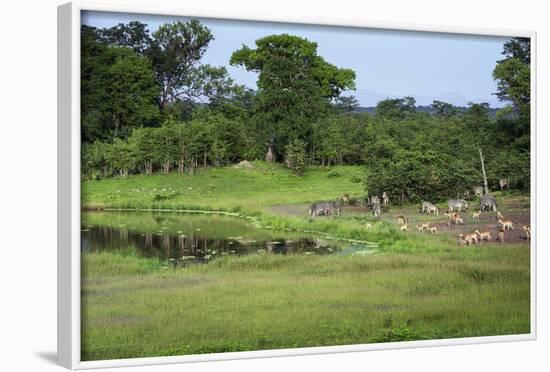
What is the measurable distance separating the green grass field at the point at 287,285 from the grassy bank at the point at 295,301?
11mm

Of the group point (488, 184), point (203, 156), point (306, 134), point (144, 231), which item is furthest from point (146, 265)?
point (488, 184)

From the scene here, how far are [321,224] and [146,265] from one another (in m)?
1.99

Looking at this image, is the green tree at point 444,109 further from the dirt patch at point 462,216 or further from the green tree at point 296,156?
the green tree at point 296,156

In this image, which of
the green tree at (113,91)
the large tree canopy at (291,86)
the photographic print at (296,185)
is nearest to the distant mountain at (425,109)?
the photographic print at (296,185)

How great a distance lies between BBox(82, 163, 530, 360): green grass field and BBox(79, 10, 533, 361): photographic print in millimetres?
16

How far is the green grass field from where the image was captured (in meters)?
10.3

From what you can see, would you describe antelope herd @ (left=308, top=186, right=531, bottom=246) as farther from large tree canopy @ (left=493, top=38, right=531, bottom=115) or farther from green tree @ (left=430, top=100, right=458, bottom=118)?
large tree canopy @ (left=493, top=38, right=531, bottom=115)

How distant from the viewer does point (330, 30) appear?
11.4 metres

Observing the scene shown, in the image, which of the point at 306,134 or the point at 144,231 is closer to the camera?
the point at 144,231

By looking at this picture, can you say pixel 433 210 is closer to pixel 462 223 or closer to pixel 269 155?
pixel 462 223

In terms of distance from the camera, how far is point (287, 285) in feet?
36.2

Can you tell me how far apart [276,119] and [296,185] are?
2.42ft

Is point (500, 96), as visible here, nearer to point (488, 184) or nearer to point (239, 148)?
point (488, 184)

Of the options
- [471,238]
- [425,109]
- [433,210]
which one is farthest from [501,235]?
[425,109]
